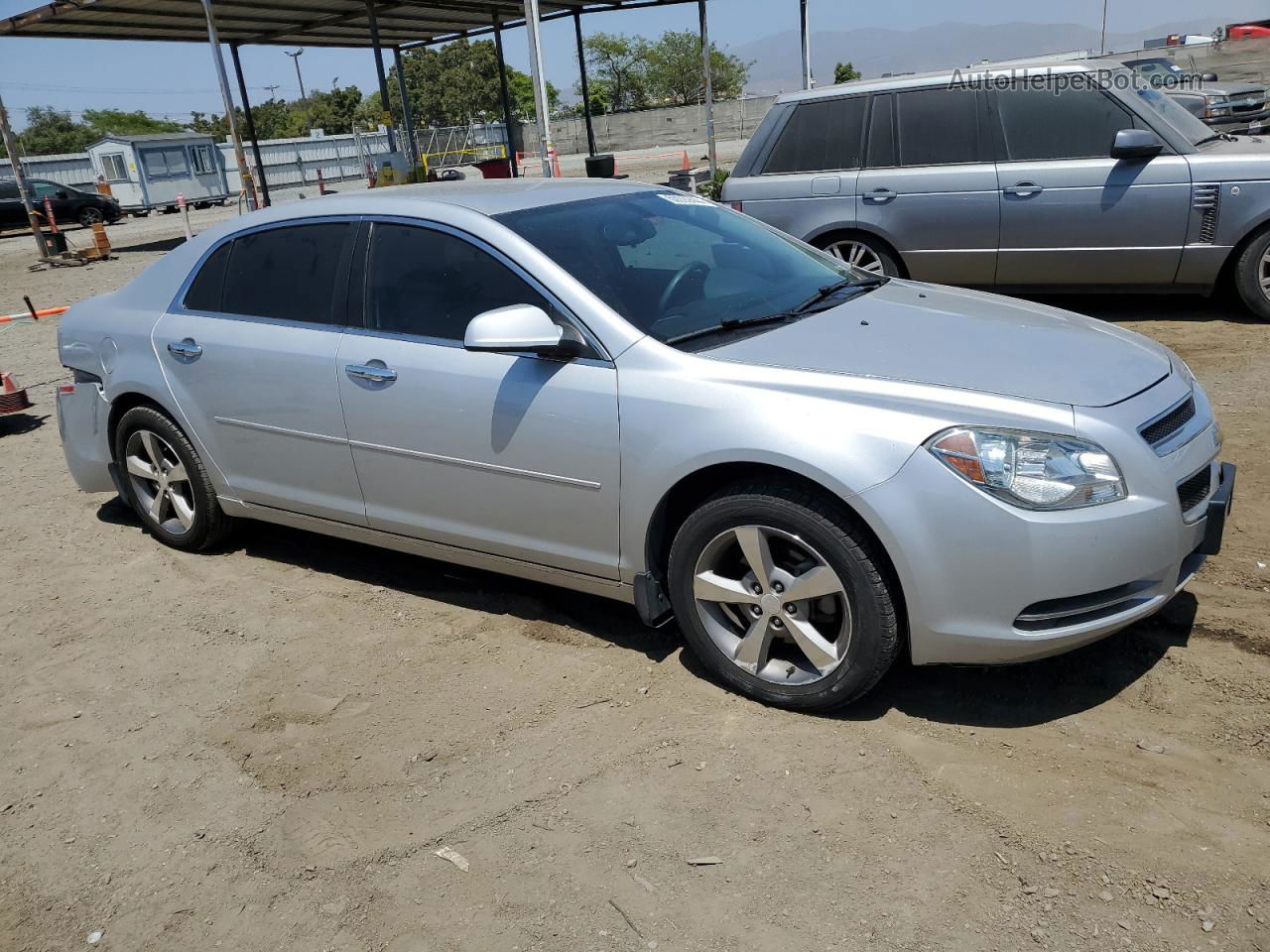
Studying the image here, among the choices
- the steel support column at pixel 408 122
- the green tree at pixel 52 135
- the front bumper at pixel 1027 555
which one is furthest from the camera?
the green tree at pixel 52 135

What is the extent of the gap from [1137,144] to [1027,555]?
5463 mm

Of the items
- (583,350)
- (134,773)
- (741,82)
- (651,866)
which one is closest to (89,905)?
(134,773)

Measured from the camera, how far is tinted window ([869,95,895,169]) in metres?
8.05

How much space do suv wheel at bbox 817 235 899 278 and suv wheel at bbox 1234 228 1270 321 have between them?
2352mm

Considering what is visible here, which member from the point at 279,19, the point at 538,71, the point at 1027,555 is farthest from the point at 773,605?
the point at 279,19

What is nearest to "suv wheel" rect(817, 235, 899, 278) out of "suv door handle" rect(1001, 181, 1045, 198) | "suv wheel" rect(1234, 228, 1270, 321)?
"suv door handle" rect(1001, 181, 1045, 198)

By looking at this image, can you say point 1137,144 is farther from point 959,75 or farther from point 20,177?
point 20,177

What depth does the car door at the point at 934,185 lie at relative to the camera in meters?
7.80

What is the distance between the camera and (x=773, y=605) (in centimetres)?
A: 322

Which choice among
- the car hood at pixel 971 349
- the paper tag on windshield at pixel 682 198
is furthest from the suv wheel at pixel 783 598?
the paper tag on windshield at pixel 682 198

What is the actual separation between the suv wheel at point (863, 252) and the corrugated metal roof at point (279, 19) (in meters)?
13.5

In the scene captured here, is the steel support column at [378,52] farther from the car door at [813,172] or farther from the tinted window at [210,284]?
the tinted window at [210,284]

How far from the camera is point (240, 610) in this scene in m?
4.49

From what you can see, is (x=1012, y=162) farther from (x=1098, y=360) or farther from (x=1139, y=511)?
(x=1139, y=511)
